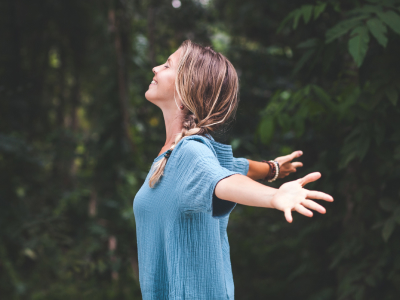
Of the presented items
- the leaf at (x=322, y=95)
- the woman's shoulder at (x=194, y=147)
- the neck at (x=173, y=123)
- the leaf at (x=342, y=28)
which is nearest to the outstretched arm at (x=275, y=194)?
the woman's shoulder at (x=194, y=147)

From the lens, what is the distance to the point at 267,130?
2.04 m

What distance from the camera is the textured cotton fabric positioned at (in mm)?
917

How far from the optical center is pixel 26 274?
4.18 m

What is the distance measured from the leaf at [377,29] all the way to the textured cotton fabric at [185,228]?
793 mm

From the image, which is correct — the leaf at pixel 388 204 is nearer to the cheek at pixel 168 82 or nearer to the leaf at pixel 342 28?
the leaf at pixel 342 28

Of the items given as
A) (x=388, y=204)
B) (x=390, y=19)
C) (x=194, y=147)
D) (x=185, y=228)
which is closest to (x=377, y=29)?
(x=390, y=19)

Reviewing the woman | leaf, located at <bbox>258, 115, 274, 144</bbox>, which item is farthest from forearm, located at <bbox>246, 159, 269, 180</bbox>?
leaf, located at <bbox>258, 115, 274, 144</bbox>

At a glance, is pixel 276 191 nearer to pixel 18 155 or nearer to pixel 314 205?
pixel 314 205

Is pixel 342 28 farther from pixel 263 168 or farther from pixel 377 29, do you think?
pixel 263 168

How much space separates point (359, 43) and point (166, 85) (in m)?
0.82

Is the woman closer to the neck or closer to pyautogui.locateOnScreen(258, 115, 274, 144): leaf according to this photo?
the neck

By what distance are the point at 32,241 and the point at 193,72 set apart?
2856 millimetres

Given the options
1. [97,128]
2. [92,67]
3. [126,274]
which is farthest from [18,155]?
[92,67]

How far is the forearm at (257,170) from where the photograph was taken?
1.44 metres
